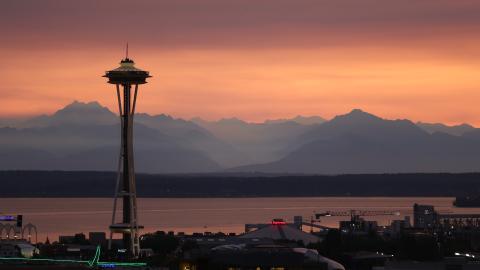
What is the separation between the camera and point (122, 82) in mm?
97812

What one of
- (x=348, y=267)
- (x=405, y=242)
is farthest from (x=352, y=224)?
(x=348, y=267)

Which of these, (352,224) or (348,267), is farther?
(352,224)

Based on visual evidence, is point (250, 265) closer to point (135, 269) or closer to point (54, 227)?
point (135, 269)

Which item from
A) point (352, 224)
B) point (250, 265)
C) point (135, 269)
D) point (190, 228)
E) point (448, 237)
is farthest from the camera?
point (190, 228)

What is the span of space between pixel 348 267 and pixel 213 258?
13.1 m

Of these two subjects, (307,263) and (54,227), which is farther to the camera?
(54,227)

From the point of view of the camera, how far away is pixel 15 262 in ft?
239

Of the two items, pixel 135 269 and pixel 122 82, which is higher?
pixel 122 82

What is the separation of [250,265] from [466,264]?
1336 cm

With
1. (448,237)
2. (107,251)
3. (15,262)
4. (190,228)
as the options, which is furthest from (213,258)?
(190,228)

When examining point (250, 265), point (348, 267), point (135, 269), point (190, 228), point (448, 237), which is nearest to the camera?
point (250, 265)

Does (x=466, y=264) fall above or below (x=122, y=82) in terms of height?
below

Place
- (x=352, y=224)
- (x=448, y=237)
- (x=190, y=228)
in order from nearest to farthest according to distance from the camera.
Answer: (x=448, y=237)
(x=352, y=224)
(x=190, y=228)

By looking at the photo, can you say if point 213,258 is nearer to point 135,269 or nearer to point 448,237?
point 135,269
